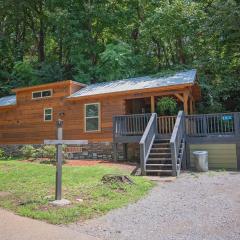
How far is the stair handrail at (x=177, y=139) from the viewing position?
11344mm

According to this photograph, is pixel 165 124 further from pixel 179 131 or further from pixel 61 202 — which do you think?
pixel 61 202

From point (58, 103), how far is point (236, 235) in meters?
14.1

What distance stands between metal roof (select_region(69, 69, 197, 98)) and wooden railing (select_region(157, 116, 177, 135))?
4.88 feet

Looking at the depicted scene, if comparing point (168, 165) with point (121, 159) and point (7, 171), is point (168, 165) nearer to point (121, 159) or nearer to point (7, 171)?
point (121, 159)

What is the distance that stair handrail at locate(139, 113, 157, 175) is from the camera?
1166cm

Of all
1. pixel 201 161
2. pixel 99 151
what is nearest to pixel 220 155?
pixel 201 161

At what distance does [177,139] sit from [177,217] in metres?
6.28

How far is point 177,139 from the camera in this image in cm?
1235

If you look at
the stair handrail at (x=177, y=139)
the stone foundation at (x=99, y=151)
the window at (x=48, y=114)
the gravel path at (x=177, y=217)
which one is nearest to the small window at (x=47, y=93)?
the window at (x=48, y=114)

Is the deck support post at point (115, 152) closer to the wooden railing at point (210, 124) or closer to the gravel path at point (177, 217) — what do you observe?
the wooden railing at point (210, 124)

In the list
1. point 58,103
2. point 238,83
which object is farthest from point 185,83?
point 58,103

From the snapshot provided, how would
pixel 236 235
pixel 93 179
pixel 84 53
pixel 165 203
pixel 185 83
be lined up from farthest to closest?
pixel 84 53
pixel 185 83
pixel 93 179
pixel 165 203
pixel 236 235

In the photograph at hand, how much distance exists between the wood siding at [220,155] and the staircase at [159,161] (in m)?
1.29

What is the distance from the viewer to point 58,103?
18.0m
